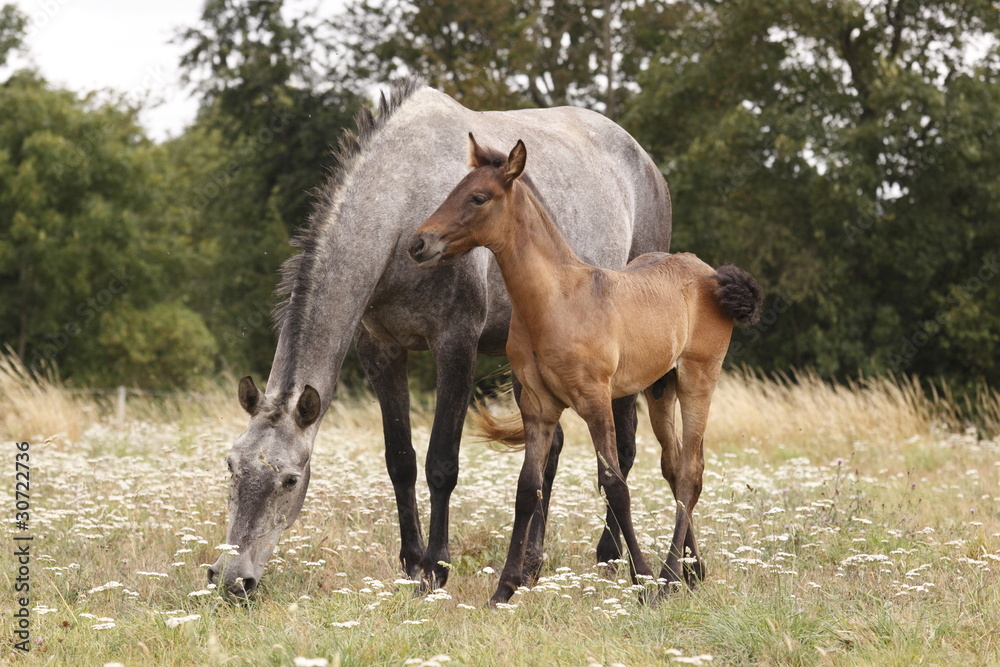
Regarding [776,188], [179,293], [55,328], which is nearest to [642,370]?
[776,188]

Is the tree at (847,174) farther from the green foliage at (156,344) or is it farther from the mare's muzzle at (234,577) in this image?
the mare's muzzle at (234,577)

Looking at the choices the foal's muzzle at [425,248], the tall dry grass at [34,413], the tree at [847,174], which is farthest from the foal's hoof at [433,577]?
the tree at [847,174]

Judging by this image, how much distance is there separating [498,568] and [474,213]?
2196 millimetres

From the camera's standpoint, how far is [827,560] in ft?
18.1

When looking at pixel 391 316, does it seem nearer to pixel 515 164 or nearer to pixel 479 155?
pixel 479 155

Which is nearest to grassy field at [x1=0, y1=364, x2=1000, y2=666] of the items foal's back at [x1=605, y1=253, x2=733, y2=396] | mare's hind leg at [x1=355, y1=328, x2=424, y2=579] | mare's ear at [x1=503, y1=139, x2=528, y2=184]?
mare's hind leg at [x1=355, y1=328, x2=424, y2=579]

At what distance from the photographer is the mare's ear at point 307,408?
14.8 ft

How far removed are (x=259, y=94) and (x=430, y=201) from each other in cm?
2198

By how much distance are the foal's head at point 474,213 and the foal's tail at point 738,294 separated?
1.24 meters

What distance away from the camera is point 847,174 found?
1959cm

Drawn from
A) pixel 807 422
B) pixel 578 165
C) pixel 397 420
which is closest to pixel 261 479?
pixel 397 420

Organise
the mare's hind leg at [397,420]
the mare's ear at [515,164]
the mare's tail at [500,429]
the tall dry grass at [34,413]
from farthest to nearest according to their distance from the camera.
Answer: the tall dry grass at [34,413] → the mare's tail at [500,429] → the mare's hind leg at [397,420] → the mare's ear at [515,164]

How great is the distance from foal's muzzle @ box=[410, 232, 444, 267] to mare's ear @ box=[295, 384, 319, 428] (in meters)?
0.84

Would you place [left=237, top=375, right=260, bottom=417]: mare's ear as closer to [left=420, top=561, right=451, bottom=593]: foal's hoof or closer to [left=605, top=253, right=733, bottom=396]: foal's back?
[left=420, top=561, right=451, bottom=593]: foal's hoof
